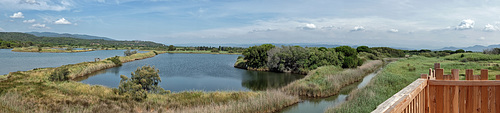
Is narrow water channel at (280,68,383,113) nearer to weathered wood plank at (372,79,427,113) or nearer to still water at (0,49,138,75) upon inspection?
weathered wood plank at (372,79,427,113)

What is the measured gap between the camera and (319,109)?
12.4 metres

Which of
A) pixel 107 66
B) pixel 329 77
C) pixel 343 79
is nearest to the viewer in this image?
pixel 329 77

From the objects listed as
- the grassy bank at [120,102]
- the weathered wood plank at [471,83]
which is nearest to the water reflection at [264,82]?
the grassy bank at [120,102]

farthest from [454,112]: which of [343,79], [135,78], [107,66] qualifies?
[107,66]

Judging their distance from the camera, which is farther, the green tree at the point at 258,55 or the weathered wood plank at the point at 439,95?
the green tree at the point at 258,55

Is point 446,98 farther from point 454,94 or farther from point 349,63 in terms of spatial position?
point 349,63

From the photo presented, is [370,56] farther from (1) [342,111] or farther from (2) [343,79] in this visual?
(1) [342,111]

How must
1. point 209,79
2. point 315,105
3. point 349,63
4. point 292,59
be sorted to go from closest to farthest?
point 315,105
point 209,79
point 292,59
point 349,63

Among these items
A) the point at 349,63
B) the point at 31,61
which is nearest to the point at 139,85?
the point at 349,63

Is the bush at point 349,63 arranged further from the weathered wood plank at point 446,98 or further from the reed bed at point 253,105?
the weathered wood plank at point 446,98

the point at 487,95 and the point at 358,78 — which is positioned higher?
the point at 487,95

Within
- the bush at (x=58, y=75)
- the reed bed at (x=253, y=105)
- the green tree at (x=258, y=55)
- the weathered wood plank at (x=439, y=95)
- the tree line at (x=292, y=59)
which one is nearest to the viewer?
the weathered wood plank at (x=439, y=95)

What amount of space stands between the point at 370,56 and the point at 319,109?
1591 inches

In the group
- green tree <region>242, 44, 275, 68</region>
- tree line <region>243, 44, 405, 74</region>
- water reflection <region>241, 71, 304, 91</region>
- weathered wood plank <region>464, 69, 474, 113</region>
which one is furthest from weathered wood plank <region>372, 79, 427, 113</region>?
green tree <region>242, 44, 275, 68</region>
